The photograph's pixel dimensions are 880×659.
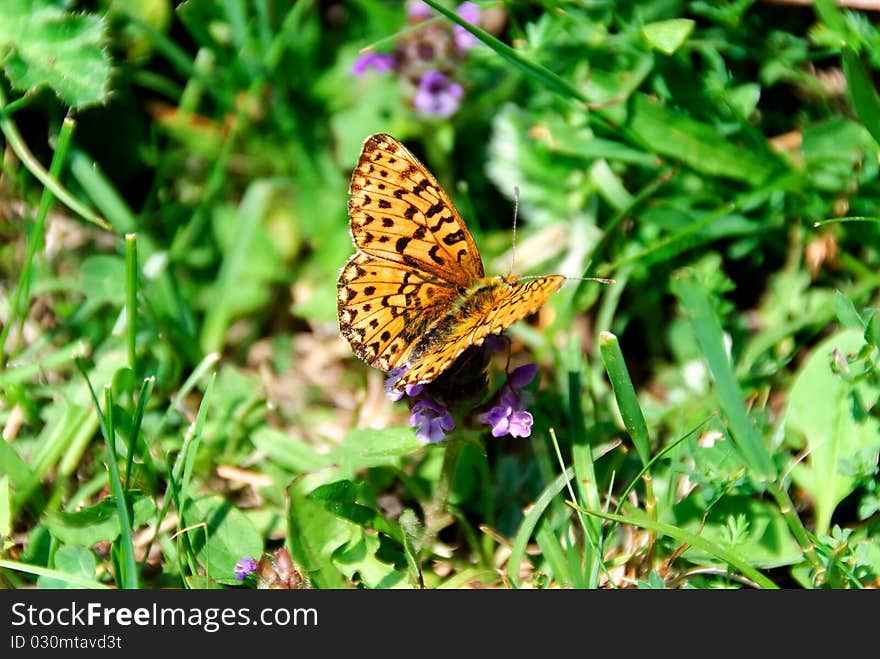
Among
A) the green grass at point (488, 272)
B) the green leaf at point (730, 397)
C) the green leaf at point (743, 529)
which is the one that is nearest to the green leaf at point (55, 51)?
the green grass at point (488, 272)

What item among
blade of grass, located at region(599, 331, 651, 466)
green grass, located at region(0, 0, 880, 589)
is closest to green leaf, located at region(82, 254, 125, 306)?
green grass, located at region(0, 0, 880, 589)

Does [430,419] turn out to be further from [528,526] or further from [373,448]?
[528,526]

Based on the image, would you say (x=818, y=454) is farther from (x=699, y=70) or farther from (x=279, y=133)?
(x=279, y=133)

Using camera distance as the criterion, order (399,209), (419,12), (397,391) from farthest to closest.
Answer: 1. (419,12)
2. (399,209)
3. (397,391)

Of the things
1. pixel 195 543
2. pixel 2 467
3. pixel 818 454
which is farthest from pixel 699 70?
pixel 2 467

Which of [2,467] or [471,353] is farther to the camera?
[2,467]

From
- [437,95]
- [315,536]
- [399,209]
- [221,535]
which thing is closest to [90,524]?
[221,535]
